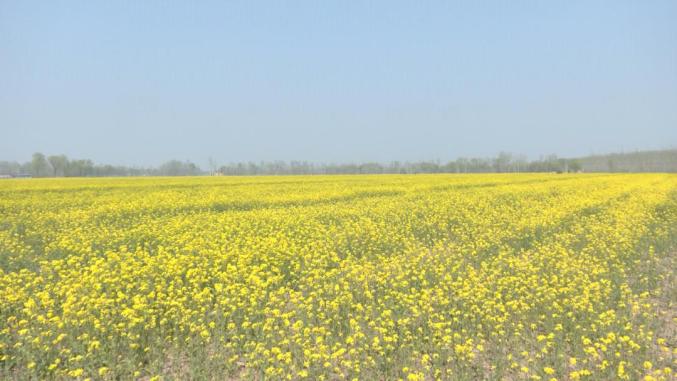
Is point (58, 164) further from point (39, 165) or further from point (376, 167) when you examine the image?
point (376, 167)

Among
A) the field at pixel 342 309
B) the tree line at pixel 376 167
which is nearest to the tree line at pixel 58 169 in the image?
the tree line at pixel 376 167

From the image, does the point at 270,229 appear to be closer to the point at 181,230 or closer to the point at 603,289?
the point at 181,230

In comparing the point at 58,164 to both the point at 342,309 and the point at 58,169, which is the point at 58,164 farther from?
the point at 342,309

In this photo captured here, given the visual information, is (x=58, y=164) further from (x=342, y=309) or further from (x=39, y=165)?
(x=342, y=309)

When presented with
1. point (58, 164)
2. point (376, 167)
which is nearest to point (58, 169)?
point (58, 164)

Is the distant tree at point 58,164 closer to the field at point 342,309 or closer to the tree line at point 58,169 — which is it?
the tree line at point 58,169

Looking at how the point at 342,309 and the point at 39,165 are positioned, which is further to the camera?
the point at 39,165

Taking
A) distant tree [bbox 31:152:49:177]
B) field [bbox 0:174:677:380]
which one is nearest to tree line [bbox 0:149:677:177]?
distant tree [bbox 31:152:49:177]

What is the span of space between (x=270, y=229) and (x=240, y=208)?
354 inches

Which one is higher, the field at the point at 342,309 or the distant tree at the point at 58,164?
the distant tree at the point at 58,164

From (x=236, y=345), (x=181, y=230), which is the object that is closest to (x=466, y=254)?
(x=236, y=345)

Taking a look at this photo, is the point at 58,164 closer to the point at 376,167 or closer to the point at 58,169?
the point at 58,169

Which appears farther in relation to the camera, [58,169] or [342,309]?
[58,169]

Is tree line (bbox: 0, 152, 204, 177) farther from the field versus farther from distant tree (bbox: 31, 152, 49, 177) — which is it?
the field
